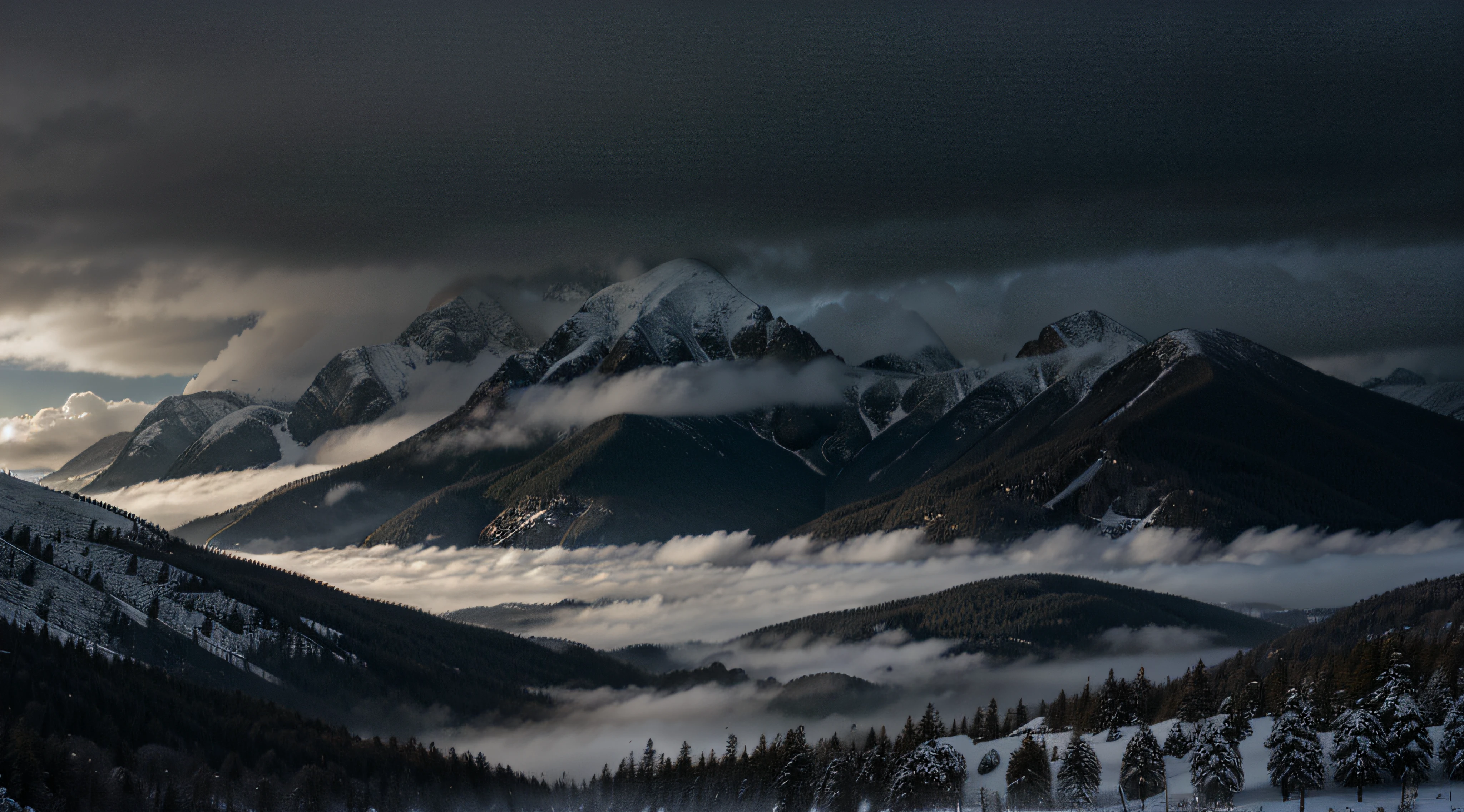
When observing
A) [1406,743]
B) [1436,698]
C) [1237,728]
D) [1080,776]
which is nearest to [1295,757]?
[1406,743]

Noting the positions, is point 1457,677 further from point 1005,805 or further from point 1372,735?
point 1005,805

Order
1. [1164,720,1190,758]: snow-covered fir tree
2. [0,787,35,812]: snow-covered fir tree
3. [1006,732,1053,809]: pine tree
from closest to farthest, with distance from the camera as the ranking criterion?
[0,787,35,812]: snow-covered fir tree → [1006,732,1053,809]: pine tree → [1164,720,1190,758]: snow-covered fir tree

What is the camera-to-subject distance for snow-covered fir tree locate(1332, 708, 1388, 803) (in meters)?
160

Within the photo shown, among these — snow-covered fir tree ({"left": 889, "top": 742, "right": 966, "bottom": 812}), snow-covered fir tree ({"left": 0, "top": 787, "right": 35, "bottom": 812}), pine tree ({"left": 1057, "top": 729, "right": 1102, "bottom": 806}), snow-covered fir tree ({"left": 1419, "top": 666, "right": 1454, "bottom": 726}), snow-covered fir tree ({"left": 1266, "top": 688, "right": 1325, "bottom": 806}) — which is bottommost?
snow-covered fir tree ({"left": 0, "top": 787, "right": 35, "bottom": 812})

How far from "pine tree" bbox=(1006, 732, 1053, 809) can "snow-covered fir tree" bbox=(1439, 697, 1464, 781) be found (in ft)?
170

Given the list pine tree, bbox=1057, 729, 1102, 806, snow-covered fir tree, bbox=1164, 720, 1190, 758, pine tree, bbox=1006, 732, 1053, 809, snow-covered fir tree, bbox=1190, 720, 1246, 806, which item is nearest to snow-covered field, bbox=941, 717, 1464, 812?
snow-covered fir tree, bbox=1164, 720, 1190, 758

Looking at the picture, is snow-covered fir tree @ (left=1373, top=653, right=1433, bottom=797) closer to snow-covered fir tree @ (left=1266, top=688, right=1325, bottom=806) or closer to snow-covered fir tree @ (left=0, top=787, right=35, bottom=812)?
snow-covered fir tree @ (left=1266, top=688, right=1325, bottom=806)

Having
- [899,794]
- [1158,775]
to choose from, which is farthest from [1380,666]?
[899,794]

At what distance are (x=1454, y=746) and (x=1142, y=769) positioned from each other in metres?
40.1

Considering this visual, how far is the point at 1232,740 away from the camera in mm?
179500

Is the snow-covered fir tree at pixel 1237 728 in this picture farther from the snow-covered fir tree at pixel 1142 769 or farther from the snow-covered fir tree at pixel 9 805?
the snow-covered fir tree at pixel 9 805

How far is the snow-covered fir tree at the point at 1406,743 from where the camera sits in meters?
157

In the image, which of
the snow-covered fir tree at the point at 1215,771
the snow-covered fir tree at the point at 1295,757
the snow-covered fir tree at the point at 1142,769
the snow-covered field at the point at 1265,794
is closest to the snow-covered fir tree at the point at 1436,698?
the snow-covered field at the point at 1265,794

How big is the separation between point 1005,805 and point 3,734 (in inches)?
6224
